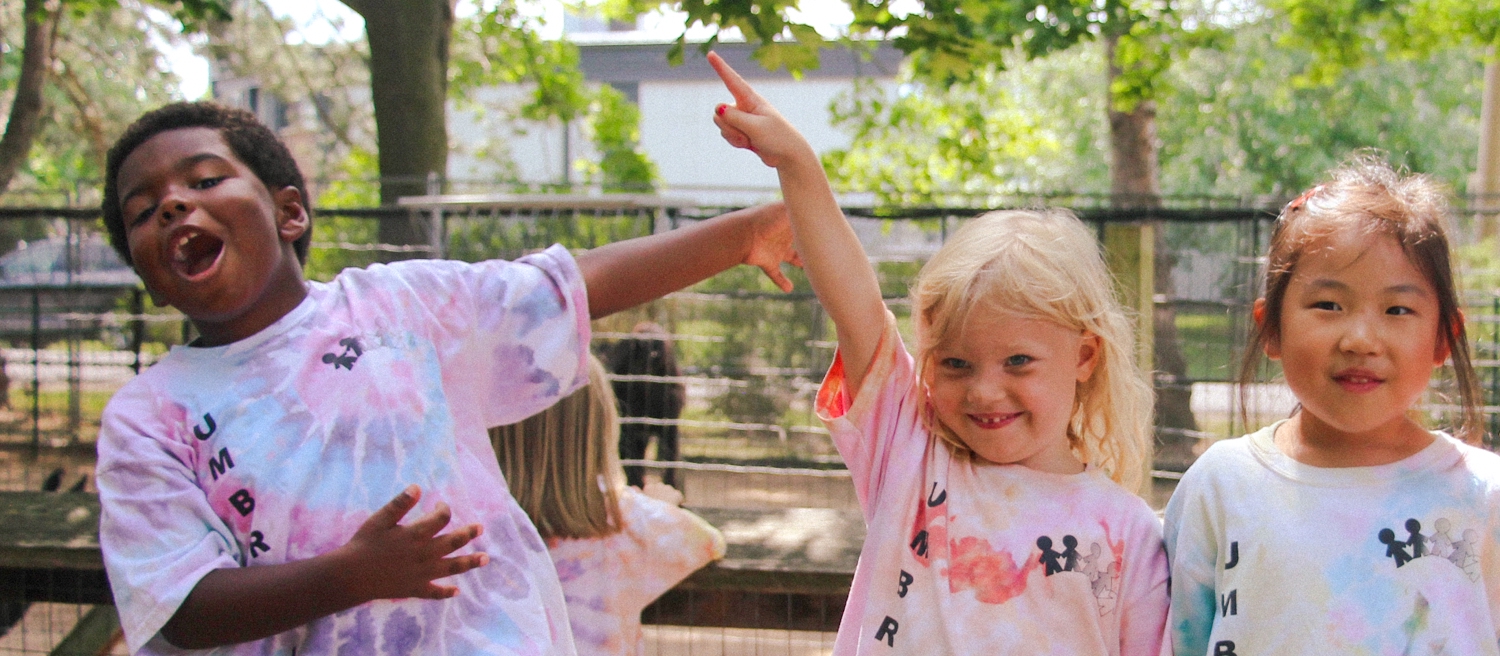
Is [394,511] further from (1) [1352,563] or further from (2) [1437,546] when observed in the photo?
(2) [1437,546]

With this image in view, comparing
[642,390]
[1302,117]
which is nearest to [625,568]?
[642,390]

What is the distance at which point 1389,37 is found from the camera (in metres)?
8.01

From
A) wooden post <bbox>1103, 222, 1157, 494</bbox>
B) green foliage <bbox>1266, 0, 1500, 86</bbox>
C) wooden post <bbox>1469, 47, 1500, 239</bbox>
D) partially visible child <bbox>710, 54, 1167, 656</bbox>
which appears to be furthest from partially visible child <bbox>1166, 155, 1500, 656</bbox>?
wooden post <bbox>1469, 47, 1500, 239</bbox>

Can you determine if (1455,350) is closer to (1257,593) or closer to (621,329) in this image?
(1257,593)

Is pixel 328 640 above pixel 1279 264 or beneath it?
beneath

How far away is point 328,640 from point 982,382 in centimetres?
92

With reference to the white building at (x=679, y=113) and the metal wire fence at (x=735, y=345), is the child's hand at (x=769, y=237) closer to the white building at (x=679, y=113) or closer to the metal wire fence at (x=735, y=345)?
the metal wire fence at (x=735, y=345)

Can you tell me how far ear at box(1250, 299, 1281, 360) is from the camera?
1634mm

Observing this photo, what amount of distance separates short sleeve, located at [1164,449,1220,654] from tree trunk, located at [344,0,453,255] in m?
4.95

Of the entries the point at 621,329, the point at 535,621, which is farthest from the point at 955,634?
the point at 621,329

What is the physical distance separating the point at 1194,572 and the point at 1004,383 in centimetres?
36

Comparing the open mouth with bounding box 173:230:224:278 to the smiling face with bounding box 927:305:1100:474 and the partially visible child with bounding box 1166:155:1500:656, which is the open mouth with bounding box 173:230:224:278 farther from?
the partially visible child with bounding box 1166:155:1500:656

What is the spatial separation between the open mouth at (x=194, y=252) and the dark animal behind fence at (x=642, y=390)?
3.38 m

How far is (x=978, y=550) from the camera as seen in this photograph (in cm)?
160
